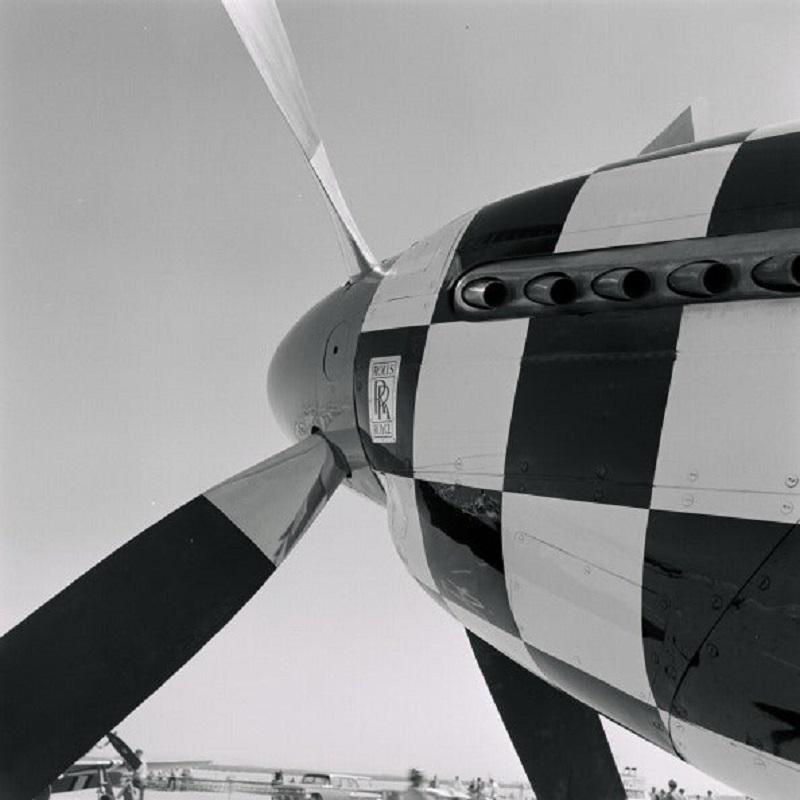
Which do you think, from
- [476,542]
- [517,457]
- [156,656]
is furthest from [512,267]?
[156,656]

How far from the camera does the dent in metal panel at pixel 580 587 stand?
10.7 ft

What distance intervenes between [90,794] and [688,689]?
3925 centimetres

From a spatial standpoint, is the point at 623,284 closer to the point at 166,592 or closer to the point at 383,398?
the point at 383,398

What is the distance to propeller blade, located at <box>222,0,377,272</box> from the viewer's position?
5.53 meters

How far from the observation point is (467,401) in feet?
12.5

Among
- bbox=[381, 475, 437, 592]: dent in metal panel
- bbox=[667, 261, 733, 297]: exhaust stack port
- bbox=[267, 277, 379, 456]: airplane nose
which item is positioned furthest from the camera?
bbox=[267, 277, 379, 456]: airplane nose

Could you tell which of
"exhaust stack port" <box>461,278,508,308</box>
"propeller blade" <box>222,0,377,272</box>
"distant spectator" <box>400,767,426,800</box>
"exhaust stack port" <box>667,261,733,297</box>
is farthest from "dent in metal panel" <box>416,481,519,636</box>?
"distant spectator" <box>400,767,426,800</box>

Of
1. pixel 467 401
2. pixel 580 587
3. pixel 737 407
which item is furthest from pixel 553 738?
pixel 737 407

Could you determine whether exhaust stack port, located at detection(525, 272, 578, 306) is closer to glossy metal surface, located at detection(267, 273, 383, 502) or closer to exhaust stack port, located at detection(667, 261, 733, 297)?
exhaust stack port, located at detection(667, 261, 733, 297)

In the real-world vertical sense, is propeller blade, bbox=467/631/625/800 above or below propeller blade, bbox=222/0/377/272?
below

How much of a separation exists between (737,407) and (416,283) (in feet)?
6.60

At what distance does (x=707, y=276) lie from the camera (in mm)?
3127

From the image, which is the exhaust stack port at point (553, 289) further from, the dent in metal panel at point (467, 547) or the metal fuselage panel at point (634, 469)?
the dent in metal panel at point (467, 547)

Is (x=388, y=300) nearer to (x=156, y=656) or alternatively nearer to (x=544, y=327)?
(x=544, y=327)
